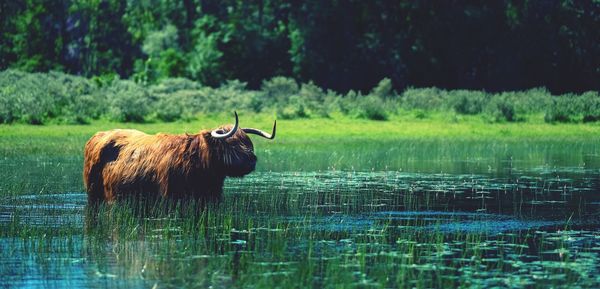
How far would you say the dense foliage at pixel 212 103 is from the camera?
38.6m

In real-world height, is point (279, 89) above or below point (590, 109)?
above

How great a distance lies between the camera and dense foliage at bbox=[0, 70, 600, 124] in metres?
38.6

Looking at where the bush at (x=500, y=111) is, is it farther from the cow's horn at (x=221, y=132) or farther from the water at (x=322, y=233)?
the cow's horn at (x=221, y=132)

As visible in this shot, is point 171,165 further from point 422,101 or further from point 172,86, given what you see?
point 172,86

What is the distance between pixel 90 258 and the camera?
13.4 metres

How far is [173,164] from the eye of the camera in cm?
1772

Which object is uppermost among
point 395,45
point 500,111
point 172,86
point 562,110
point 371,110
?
point 395,45

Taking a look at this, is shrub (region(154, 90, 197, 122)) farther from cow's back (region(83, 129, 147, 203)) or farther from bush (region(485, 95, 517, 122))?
cow's back (region(83, 129, 147, 203))

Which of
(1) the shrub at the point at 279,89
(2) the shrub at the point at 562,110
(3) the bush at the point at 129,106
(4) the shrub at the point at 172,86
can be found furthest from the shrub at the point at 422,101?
(3) the bush at the point at 129,106

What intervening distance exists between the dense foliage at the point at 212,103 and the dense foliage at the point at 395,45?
10635 millimetres

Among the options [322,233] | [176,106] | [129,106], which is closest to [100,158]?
[322,233]

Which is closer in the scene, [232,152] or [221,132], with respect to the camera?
[232,152]

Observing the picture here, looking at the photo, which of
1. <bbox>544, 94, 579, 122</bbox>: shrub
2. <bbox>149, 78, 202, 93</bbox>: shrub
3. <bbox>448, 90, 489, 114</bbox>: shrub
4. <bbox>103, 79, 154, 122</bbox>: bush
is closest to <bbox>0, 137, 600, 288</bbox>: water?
<bbox>103, 79, 154, 122</bbox>: bush

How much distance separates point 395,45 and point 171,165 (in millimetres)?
41246
